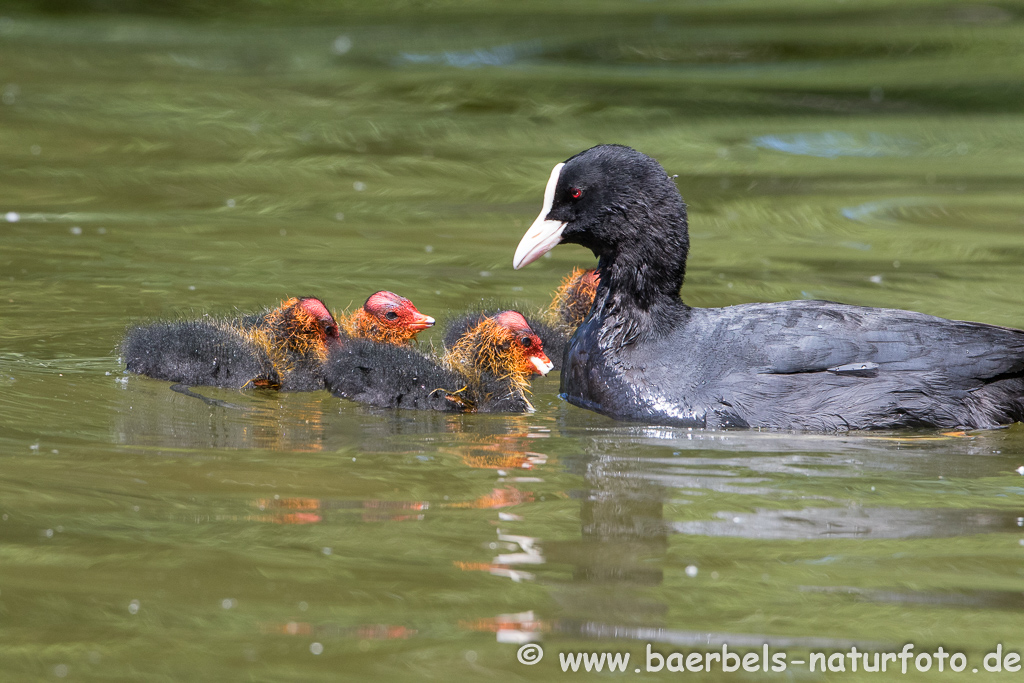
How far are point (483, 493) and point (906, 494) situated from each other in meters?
1.46

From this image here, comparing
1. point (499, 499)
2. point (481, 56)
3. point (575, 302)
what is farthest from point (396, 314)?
point (481, 56)

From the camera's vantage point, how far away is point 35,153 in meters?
10.5

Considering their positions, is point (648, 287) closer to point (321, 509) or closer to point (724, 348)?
point (724, 348)

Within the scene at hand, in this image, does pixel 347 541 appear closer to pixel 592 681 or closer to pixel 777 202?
pixel 592 681

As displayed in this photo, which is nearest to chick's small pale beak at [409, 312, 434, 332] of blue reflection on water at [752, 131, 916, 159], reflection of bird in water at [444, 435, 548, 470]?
reflection of bird in water at [444, 435, 548, 470]

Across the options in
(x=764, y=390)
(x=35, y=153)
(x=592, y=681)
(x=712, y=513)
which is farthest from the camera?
(x=35, y=153)

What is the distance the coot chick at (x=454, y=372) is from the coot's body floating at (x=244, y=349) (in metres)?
0.17

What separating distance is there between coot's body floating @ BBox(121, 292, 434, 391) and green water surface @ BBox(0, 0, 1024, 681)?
0.11m

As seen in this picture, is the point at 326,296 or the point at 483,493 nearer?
the point at 483,493

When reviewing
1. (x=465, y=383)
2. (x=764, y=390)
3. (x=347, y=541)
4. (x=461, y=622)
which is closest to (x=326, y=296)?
(x=465, y=383)

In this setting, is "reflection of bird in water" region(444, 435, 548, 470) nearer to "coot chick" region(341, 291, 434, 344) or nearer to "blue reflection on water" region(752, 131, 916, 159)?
"coot chick" region(341, 291, 434, 344)

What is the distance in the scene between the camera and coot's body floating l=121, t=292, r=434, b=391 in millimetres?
5883

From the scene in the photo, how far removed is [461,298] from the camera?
765 centimetres

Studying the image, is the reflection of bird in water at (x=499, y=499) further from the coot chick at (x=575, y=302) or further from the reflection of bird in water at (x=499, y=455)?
the coot chick at (x=575, y=302)
